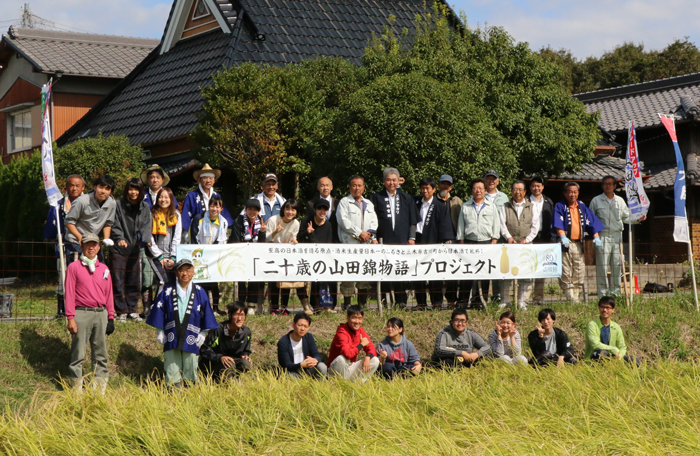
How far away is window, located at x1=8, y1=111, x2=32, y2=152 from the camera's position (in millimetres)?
26375

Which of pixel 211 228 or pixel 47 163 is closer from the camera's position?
pixel 47 163

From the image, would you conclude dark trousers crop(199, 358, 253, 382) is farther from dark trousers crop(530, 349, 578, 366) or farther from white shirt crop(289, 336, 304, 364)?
dark trousers crop(530, 349, 578, 366)

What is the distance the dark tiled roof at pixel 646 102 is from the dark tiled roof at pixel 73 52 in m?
16.0

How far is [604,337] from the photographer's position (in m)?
9.77

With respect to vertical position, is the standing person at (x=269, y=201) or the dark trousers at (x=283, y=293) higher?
the standing person at (x=269, y=201)

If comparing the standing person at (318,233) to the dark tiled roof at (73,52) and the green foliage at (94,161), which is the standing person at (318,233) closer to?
the green foliage at (94,161)

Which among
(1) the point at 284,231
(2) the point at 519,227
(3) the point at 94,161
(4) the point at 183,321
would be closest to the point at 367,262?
(1) the point at 284,231

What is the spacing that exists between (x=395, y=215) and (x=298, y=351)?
286cm

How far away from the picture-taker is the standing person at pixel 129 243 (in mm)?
9570

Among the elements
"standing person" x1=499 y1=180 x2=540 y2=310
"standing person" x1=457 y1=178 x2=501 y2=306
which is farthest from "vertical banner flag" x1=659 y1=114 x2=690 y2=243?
"standing person" x1=457 y1=178 x2=501 y2=306

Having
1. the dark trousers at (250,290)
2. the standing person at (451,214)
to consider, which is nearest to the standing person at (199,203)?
the dark trousers at (250,290)

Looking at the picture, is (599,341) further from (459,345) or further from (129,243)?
(129,243)

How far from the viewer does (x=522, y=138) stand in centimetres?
1590

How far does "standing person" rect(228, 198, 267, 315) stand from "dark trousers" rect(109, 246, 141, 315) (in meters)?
1.28
